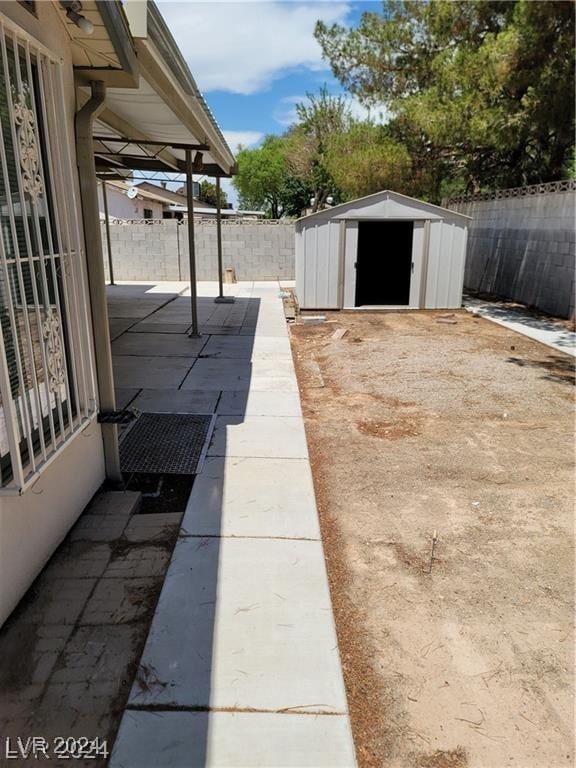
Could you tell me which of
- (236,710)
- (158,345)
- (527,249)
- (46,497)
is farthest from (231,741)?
(527,249)

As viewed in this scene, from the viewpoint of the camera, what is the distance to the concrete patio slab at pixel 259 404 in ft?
17.3

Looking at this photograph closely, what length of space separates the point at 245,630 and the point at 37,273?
2.08m

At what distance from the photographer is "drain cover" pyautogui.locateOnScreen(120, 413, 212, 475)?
4.10 meters

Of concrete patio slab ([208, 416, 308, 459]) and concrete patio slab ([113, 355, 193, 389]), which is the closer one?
concrete patio slab ([208, 416, 308, 459])

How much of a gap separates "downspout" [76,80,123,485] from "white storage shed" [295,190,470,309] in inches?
315

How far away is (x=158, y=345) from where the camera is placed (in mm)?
8250

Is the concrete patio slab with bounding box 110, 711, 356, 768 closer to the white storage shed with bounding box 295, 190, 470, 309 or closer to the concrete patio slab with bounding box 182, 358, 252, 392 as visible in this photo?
the concrete patio slab with bounding box 182, 358, 252, 392

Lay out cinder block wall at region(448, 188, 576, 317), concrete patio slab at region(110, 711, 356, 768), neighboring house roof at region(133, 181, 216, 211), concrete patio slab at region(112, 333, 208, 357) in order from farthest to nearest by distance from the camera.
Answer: neighboring house roof at region(133, 181, 216, 211) → cinder block wall at region(448, 188, 576, 317) → concrete patio slab at region(112, 333, 208, 357) → concrete patio slab at region(110, 711, 356, 768)

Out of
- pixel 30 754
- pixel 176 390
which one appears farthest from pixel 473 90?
pixel 30 754

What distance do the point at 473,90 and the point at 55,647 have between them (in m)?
12.4

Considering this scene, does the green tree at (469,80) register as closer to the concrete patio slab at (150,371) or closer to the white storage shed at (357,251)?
the white storage shed at (357,251)

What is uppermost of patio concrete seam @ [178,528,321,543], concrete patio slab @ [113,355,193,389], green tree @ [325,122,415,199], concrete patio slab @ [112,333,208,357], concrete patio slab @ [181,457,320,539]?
green tree @ [325,122,415,199]

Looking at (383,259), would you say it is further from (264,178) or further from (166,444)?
(264,178)

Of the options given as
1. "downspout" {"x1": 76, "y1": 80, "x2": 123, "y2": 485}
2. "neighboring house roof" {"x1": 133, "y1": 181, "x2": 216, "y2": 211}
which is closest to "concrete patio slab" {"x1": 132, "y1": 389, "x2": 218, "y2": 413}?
"downspout" {"x1": 76, "y1": 80, "x2": 123, "y2": 485}
